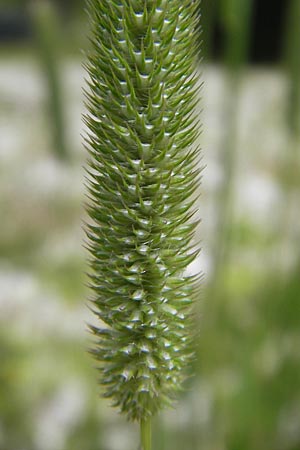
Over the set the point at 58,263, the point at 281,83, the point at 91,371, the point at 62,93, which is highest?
the point at 281,83

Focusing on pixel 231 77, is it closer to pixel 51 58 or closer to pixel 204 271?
pixel 204 271

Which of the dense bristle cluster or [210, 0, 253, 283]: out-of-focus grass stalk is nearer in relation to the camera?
the dense bristle cluster

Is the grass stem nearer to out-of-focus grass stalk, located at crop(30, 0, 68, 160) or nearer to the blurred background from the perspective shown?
the blurred background

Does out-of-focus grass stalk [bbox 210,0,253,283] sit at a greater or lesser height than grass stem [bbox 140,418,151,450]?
greater

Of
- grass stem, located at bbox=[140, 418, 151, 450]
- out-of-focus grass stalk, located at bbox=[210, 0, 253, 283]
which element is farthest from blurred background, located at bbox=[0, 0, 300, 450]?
grass stem, located at bbox=[140, 418, 151, 450]

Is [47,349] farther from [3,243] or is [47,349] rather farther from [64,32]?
[64,32]

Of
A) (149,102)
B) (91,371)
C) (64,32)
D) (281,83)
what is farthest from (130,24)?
(64,32)

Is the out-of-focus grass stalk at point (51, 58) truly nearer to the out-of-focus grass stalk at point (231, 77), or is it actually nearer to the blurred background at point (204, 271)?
the blurred background at point (204, 271)

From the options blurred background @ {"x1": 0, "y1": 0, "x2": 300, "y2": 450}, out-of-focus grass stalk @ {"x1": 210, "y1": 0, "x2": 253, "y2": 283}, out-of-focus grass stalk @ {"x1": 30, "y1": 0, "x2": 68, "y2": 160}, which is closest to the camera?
out-of-focus grass stalk @ {"x1": 210, "y1": 0, "x2": 253, "y2": 283}
